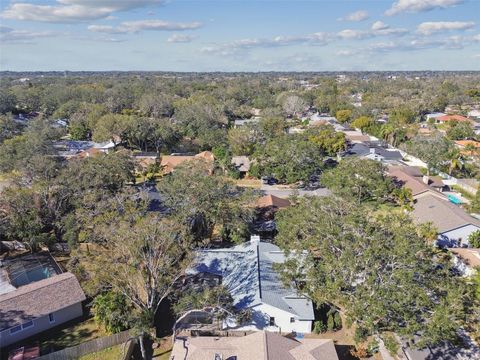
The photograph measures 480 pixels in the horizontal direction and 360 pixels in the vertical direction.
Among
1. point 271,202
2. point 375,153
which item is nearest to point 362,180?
point 271,202

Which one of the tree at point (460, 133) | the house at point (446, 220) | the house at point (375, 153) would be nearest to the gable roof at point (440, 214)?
the house at point (446, 220)

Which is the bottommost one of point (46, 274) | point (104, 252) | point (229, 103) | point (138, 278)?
point (46, 274)

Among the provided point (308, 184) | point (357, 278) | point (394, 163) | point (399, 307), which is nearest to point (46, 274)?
point (357, 278)

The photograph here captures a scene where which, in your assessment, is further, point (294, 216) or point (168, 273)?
point (294, 216)

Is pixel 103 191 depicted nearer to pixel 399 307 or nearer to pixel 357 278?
pixel 357 278

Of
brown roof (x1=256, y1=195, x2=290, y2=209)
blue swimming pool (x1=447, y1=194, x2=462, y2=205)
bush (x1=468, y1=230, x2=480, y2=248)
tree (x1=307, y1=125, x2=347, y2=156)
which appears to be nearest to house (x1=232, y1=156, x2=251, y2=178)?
tree (x1=307, y1=125, x2=347, y2=156)

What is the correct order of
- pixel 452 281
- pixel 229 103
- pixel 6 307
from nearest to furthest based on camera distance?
pixel 452 281
pixel 6 307
pixel 229 103
